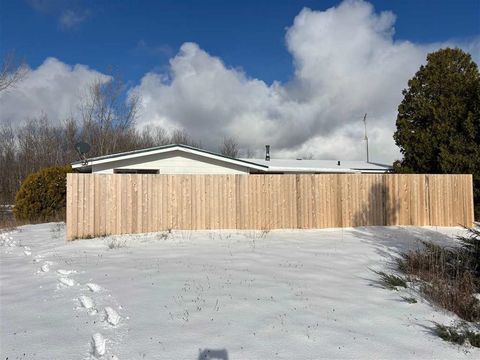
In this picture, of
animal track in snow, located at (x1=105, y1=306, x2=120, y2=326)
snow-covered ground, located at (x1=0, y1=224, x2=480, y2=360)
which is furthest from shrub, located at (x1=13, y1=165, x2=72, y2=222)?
animal track in snow, located at (x1=105, y1=306, x2=120, y2=326)

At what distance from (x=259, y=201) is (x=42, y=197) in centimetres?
922

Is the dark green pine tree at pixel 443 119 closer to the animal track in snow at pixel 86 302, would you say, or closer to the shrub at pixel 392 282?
the shrub at pixel 392 282

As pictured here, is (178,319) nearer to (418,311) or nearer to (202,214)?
(418,311)

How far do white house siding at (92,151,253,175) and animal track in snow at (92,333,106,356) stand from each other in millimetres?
9921

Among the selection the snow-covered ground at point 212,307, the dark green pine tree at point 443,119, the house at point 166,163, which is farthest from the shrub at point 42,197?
the dark green pine tree at point 443,119

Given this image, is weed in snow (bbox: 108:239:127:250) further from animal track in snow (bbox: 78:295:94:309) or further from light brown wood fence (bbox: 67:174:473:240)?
animal track in snow (bbox: 78:295:94:309)

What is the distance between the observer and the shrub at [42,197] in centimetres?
1490

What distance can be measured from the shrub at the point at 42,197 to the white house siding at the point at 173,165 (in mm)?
3229

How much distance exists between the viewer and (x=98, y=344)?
342cm

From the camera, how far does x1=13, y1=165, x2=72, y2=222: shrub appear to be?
1490cm

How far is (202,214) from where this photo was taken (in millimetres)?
10820

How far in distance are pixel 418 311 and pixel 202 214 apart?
7.07 metres

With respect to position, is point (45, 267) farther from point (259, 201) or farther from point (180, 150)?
point (180, 150)

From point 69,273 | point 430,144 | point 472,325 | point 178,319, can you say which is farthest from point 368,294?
point 430,144
